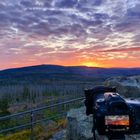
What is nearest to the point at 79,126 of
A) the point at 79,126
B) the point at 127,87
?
the point at 79,126

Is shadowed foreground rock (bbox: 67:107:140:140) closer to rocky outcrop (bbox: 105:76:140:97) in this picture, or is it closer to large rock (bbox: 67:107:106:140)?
large rock (bbox: 67:107:106:140)

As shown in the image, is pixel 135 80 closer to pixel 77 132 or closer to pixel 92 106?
pixel 77 132

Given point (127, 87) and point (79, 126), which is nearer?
point (79, 126)

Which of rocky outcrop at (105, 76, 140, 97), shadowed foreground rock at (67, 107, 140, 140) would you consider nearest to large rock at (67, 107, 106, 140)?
shadowed foreground rock at (67, 107, 140, 140)

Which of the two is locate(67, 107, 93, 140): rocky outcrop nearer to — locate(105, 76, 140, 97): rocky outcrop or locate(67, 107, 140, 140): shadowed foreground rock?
locate(67, 107, 140, 140): shadowed foreground rock

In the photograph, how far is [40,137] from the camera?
1552 cm

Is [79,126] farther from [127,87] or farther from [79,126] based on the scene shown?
[127,87]

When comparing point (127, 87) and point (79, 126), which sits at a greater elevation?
point (127, 87)

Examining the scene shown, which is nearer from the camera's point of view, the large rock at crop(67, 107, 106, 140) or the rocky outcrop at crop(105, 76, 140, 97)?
the large rock at crop(67, 107, 106, 140)

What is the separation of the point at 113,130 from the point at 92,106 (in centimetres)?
84

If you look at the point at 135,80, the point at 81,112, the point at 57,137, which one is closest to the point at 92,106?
the point at 81,112

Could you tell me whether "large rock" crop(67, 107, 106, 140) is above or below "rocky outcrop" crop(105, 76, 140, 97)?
below

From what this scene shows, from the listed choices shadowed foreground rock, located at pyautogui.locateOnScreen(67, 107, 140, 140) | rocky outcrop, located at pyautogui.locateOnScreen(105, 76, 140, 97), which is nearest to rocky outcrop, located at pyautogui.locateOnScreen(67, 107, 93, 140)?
shadowed foreground rock, located at pyautogui.locateOnScreen(67, 107, 140, 140)

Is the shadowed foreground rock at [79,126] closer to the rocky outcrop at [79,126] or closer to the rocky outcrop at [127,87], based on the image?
the rocky outcrop at [79,126]
